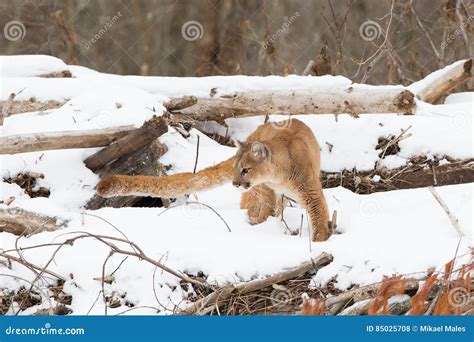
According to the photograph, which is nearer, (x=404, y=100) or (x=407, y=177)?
(x=407, y=177)

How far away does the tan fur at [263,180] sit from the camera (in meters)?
6.44

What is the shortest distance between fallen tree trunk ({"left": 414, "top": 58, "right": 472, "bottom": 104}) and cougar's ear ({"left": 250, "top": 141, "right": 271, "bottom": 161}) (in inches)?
123

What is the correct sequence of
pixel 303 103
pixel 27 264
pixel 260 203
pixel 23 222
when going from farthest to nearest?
1. pixel 303 103
2. pixel 260 203
3. pixel 23 222
4. pixel 27 264

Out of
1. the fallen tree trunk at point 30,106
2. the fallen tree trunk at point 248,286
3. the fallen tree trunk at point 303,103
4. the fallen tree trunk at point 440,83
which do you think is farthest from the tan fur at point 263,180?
the fallen tree trunk at point 440,83

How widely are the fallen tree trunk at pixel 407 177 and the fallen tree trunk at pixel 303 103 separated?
2.61 ft

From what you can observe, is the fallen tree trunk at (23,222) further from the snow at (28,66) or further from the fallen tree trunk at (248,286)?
the snow at (28,66)

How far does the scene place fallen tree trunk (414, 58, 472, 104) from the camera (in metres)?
8.91

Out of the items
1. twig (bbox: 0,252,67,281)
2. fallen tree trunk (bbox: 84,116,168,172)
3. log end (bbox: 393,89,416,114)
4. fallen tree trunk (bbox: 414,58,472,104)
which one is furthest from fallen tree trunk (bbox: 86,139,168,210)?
fallen tree trunk (bbox: 414,58,472,104)

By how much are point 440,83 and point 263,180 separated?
134 inches

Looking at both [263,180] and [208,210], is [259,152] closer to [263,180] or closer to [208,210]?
[263,180]

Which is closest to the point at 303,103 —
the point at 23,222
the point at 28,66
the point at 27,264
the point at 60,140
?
the point at 60,140

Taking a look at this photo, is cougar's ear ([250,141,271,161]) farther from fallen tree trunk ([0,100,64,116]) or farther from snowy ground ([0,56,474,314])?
fallen tree trunk ([0,100,64,116])

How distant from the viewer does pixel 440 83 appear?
9.09 metres

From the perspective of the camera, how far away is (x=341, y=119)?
858cm
